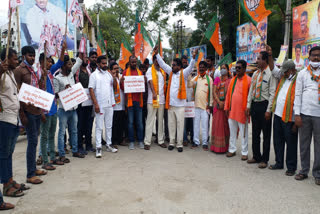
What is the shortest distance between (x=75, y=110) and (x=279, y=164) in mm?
4084

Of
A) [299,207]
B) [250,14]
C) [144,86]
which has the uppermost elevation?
[250,14]

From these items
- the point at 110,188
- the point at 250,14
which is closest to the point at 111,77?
the point at 110,188

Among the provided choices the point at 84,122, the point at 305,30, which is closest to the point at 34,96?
the point at 84,122

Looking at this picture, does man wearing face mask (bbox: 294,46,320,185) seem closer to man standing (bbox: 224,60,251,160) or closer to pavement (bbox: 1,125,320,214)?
pavement (bbox: 1,125,320,214)

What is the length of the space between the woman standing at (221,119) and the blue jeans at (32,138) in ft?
12.3

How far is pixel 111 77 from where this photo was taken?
235 inches

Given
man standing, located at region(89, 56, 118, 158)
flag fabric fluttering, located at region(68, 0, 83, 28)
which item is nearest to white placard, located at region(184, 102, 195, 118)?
man standing, located at region(89, 56, 118, 158)

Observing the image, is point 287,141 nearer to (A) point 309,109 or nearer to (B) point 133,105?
(A) point 309,109

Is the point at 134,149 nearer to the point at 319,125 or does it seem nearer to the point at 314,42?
the point at 319,125

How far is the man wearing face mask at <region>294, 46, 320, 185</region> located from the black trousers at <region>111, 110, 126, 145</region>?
402 centimetres

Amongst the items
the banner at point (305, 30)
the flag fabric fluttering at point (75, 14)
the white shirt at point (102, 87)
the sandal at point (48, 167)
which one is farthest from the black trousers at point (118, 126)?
the banner at point (305, 30)

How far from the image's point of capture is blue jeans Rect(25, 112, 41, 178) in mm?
4016

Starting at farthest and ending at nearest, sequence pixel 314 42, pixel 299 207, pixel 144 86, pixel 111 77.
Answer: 1. pixel 314 42
2. pixel 144 86
3. pixel 111 77
4. pixel 299 207

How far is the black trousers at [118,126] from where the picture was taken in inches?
263
